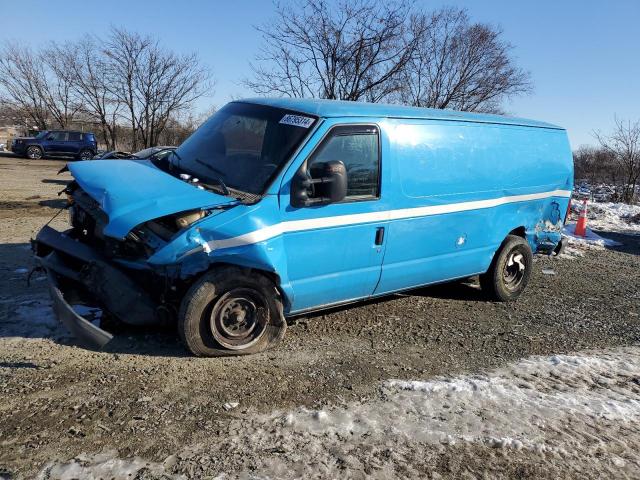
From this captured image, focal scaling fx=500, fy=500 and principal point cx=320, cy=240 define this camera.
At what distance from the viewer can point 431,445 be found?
305cm

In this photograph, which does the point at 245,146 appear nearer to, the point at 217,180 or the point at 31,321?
the point at 217,180

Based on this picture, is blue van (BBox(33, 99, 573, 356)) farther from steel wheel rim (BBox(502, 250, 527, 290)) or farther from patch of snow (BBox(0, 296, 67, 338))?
steel wheel rim (BBox(502, 250, 527, 290))

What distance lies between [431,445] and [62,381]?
252 centimetres

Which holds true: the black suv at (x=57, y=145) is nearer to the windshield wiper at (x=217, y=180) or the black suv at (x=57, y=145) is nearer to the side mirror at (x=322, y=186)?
the windshield wiper at (x=217, y=180)

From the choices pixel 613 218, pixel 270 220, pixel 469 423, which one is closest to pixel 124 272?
pixel 270 220

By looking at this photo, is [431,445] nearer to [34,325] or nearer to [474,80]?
[34,325]

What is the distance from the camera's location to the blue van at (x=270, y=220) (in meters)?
3.71

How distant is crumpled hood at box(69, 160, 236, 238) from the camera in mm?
3471

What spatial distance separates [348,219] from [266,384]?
59.3 inches

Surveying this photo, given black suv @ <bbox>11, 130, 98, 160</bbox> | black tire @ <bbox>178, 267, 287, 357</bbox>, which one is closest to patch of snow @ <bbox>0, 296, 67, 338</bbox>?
black tire @ <bbox>178, 267, 287, 357</bbox>

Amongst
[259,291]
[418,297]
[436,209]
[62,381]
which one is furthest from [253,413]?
[418,297]

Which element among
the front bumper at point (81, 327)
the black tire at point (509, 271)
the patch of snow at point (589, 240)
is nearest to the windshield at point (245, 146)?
the front bumper at point (81, 327)

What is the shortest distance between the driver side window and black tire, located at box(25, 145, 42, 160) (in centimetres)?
2940

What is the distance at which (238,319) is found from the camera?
3965mm
